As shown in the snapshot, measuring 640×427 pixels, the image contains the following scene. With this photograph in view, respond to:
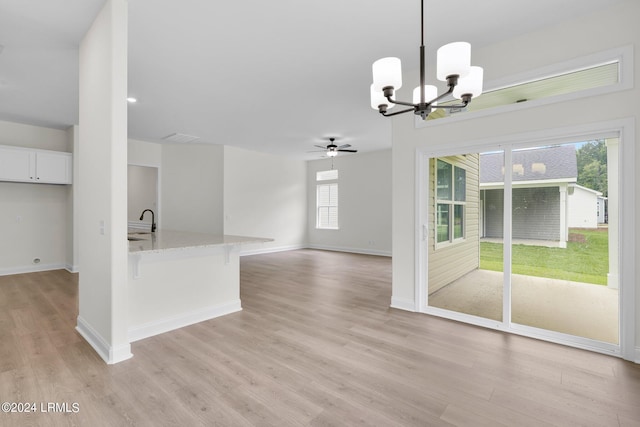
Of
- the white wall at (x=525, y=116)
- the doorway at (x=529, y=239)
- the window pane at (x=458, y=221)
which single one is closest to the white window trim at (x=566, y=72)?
the white wall at (x=525, y=116)

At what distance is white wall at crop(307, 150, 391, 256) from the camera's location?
27.3 feet

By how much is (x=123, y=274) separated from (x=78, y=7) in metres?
2.30

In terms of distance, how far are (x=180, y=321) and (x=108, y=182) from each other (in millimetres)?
1652

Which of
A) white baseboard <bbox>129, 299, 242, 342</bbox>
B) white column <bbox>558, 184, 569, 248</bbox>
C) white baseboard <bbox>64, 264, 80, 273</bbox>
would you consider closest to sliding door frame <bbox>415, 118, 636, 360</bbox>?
white column <bbox>558, 184, 569, 248</bbox>

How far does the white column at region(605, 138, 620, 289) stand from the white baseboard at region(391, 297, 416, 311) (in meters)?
1.85

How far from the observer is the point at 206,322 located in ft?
11.3

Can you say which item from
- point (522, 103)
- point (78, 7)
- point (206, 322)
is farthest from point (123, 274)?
point (522, 103)

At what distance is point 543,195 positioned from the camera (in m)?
3.04

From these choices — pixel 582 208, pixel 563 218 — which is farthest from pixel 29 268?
pixel 582 208

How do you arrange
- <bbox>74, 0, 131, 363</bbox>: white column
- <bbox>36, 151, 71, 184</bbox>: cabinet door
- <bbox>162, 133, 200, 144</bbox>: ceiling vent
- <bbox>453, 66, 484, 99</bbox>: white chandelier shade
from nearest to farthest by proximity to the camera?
<bbox>453, 66, 484, 99</bbox>: white chandelier shade, <bbox>74, 0, 131, 363</bbox>: white column, <bbox>36, 151, 71, 184</bbox>: cabinet door, <bbox>162, 133, 200, 144</bbox>: ceiling vent

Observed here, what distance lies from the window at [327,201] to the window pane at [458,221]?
5831 millimetres

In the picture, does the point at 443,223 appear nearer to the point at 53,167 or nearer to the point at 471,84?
the point at 471,84

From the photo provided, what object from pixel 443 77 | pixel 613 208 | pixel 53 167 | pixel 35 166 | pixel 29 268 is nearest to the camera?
pixel 443 77

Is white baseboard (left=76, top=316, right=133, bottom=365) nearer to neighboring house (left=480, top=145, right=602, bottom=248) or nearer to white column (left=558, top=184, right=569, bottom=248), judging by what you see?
neighboring house (left=480, top=145, right=602, bottom=248)
